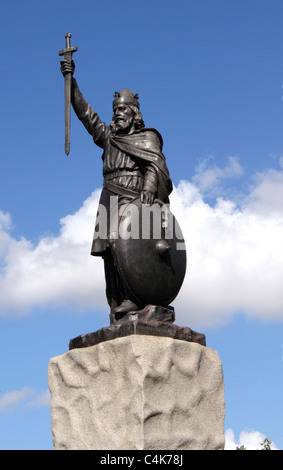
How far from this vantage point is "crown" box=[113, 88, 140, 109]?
7801 mm

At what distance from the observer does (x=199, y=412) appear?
680 centimetres

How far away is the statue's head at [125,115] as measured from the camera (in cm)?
775

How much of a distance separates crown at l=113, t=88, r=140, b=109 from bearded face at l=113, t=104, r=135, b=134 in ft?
0.18

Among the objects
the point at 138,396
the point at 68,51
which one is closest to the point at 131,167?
the point at 68,51

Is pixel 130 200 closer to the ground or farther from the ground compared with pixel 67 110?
closer to the ground

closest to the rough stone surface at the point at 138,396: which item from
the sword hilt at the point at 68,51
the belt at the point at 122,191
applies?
the belt at the point at 122,191

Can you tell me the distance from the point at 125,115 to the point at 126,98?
0.21m

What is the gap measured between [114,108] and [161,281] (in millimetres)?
2155

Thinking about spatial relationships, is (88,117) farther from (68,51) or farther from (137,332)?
(137,332)

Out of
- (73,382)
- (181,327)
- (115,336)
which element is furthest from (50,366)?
(181,327)

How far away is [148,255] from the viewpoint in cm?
693

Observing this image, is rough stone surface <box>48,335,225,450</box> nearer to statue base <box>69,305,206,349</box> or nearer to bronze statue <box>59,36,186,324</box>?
statue base <box>69,305,206,349</box>

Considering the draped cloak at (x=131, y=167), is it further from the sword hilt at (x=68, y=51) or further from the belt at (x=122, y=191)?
the sword hilt at (x=68, y=51)
